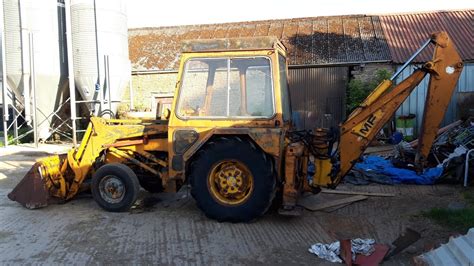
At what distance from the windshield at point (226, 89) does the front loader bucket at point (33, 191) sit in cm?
240

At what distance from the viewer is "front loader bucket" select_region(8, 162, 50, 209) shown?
6.61 m

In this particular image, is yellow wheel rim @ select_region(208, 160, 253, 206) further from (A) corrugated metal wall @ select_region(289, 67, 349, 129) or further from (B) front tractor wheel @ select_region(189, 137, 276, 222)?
(A) corrugated metal wall @ select_region(289, 67, 349, 129)

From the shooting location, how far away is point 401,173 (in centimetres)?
869

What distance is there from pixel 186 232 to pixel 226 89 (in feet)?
6.24

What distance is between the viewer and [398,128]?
1527cm

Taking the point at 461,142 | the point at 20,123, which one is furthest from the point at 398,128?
the point at 20,123

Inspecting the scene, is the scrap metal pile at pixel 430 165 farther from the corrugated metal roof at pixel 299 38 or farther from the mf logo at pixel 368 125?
the corrugated metal roof at pixel 299 38

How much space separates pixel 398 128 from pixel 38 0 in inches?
506

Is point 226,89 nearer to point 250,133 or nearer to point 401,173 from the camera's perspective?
point 250,133

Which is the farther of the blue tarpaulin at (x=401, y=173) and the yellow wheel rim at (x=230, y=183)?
the blue tarpaulin at (x=401, y=173)

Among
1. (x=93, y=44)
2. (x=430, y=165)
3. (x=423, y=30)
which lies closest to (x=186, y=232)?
(x=430, y=165)

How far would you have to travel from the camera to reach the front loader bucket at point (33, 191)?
21.7ft

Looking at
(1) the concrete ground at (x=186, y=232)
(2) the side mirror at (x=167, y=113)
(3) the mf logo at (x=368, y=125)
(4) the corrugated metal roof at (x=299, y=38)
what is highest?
(4) the corrugated metal roof at (x=299, y=38)

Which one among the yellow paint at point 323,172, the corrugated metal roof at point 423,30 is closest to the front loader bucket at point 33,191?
the yellow paint at point 323,172
